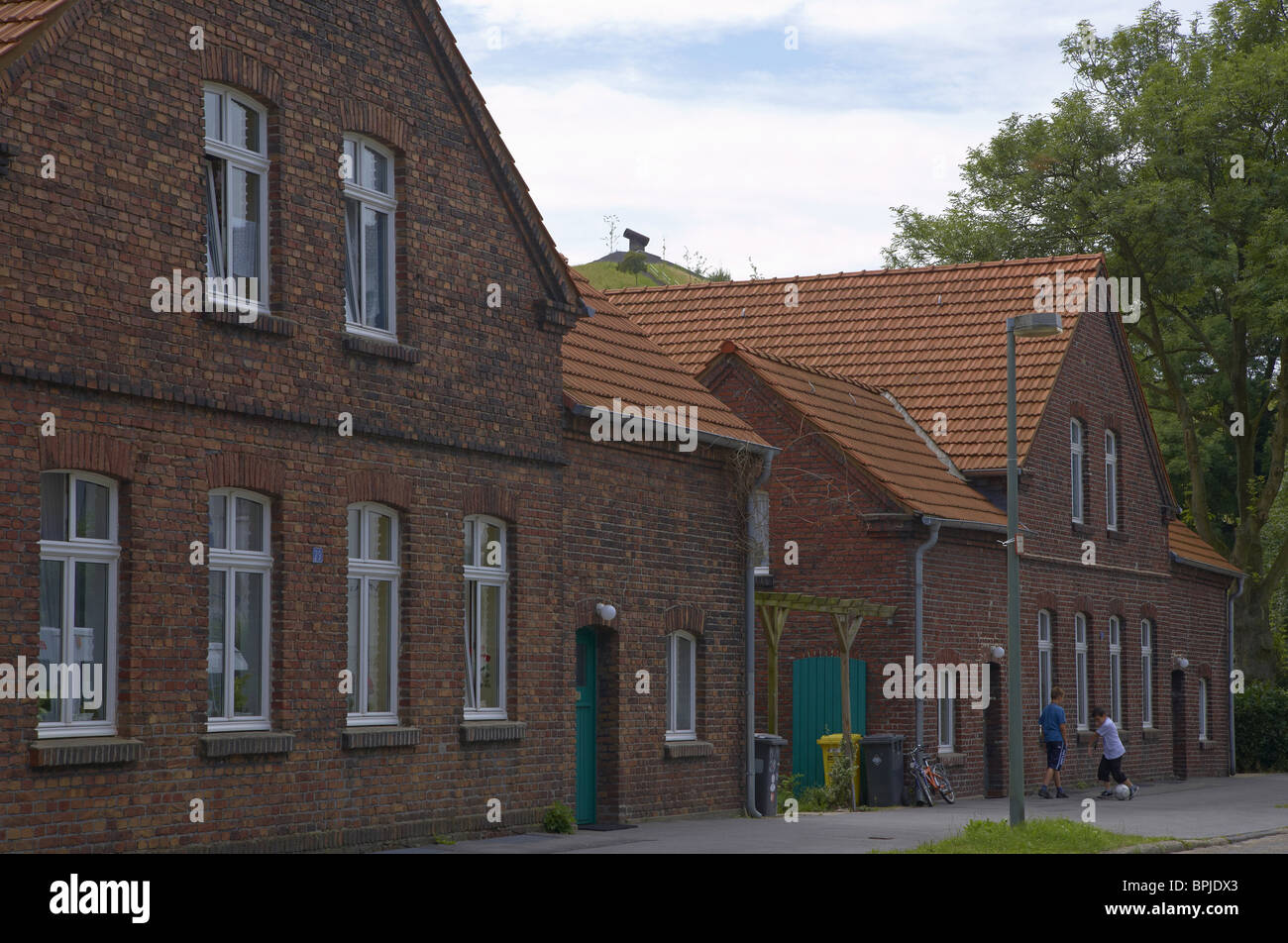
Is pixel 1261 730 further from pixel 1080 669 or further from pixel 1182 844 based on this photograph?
pixel 1182 844

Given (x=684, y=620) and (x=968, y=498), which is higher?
(x=968, y=498)

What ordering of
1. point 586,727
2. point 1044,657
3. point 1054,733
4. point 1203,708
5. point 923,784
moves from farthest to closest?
point 1203,708 → point 1044,657 → point 1054,733 → point 923,784 → point 586,727

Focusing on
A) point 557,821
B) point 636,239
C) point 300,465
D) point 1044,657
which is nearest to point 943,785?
point 1044,657

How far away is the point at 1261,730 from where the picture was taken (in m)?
42.9

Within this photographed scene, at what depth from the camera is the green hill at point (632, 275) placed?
7162 cm

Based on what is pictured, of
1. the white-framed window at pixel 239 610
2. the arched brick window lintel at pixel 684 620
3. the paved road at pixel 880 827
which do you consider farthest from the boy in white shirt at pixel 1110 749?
the white-framed window at pixel 239 610

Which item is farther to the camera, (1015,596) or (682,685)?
(682,685)

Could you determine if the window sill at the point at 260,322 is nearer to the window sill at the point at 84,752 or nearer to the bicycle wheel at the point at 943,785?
the window sill at the point at 84,752

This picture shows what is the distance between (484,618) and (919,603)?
9.62 m

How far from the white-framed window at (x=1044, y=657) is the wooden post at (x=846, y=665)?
6697mm

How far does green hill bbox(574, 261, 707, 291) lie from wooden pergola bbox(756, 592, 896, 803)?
42199 millimetres

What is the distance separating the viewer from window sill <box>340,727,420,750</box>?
52.5 feet

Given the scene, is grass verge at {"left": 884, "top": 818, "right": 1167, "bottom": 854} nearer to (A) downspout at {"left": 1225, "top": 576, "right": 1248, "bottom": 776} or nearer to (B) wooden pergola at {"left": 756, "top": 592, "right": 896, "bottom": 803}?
(B) wooden pergola at {"left": 756, "top": 592, "right": 896, "bottom": 803}

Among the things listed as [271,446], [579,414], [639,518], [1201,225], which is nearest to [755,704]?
[639,518]
